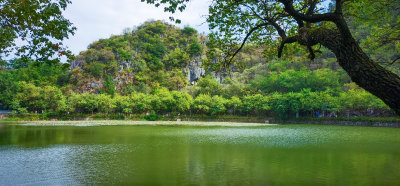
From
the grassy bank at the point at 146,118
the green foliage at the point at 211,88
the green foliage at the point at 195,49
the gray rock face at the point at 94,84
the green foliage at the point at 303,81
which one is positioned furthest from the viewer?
the green foliage at the point at 195,49

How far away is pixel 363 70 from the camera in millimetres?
3143

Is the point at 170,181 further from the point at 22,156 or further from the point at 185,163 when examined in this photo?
the point at 22,156

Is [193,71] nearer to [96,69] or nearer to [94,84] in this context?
[96,69]

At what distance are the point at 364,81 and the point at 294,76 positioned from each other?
40237 millimetres

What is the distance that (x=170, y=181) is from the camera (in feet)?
23.2

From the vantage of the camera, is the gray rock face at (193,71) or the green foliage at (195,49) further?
the gray rock face at (193,71)

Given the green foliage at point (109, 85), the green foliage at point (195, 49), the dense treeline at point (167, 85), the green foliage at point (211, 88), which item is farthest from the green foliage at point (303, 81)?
the green foliage at point (109, 85)

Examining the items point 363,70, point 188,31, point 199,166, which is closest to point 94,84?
point 188,31

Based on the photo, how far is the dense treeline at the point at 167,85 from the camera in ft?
123

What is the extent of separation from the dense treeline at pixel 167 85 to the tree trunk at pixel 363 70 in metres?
17.4

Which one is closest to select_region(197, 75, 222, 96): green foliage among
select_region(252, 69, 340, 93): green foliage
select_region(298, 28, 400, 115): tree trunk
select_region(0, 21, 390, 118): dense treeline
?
select_region(0, 21, 390, 118): dense treeline

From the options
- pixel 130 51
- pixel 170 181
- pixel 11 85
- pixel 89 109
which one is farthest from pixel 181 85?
pixel 170 181

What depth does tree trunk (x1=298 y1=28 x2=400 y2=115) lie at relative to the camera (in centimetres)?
296

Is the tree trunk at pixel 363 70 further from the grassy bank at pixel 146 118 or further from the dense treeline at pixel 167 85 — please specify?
the grassy bank at pixel 146 118
